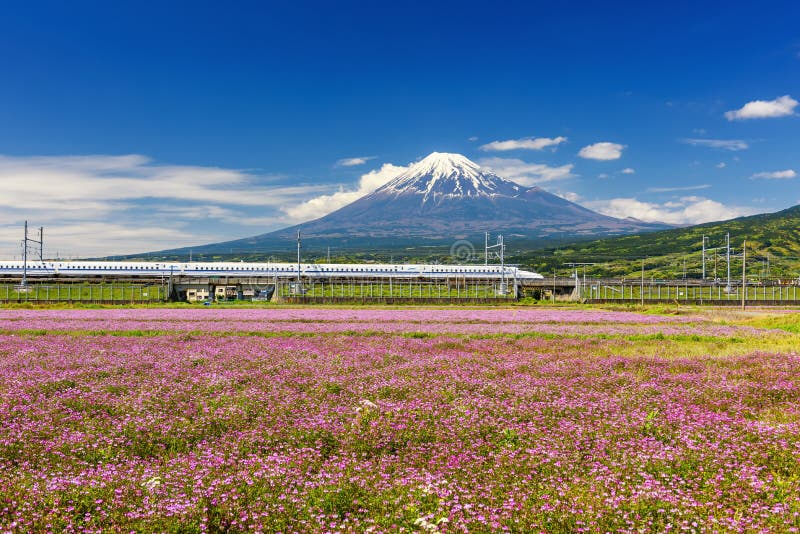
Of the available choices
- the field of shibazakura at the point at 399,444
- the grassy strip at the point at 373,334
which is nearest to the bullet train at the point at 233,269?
the grassy strip at the point at 373,334

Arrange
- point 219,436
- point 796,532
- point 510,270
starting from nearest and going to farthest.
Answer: point 796,532 → point 219,436 → point 510,270

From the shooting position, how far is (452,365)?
1644cm

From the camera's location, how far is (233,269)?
13262 cm

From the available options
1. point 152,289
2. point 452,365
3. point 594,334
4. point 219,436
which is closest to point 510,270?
point 152,289

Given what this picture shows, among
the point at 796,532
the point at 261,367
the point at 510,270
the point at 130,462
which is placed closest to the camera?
the point at 796,532

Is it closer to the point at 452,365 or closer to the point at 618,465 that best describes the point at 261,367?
the point at 452,365

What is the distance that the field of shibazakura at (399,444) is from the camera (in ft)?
19.6

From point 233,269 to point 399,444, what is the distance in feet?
426

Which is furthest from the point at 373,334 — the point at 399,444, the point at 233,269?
the point at 233,269

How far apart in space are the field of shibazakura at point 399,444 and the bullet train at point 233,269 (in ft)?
299

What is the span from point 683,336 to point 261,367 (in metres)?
21.1

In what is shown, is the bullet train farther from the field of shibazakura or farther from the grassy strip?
the field of shibazakura

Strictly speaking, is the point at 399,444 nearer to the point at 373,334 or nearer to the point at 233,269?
the point at 373,334

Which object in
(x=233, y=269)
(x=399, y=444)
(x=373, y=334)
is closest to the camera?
(x=399, y=444)
